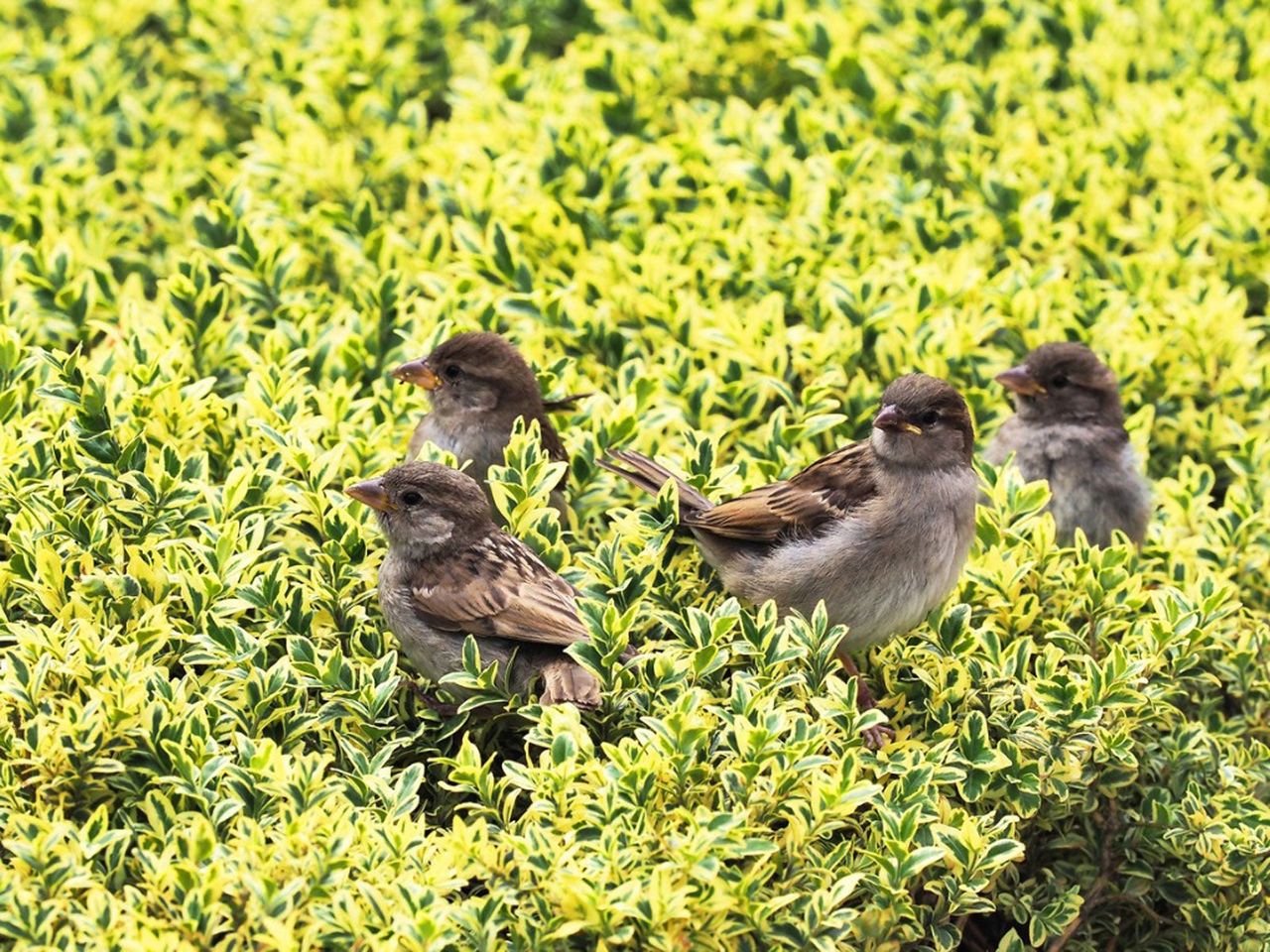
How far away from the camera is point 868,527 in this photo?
202 inches

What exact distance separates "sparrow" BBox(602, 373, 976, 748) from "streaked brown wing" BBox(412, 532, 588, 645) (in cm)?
56

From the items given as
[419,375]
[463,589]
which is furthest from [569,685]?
[419,375]

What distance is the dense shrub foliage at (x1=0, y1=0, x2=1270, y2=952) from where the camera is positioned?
14.0 feet

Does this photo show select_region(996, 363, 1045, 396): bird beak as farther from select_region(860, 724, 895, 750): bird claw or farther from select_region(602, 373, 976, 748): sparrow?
select_region(860, 724, 895, 750): bird claw

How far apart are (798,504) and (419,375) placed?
1.48 metres

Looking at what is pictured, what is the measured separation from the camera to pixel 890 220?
726 cm

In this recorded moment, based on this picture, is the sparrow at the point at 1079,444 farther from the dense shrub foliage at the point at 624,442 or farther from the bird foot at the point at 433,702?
the bird foot at the point at 433,702

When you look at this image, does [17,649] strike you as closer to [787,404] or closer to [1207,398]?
[787,404]

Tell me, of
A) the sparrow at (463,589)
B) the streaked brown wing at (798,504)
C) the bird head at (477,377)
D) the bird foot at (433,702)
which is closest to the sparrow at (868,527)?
the streaked brown wing at (798,504)

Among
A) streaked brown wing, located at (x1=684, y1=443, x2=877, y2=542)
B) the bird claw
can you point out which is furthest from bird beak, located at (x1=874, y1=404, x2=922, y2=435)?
the bird claw

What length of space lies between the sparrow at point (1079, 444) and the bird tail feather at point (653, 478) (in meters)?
1.49

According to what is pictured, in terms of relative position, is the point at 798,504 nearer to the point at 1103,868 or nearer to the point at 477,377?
the point at 477,377

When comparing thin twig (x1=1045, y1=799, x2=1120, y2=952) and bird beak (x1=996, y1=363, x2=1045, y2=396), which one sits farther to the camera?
bird beak (x1=996, y1=363, x2=1045, y2=396)

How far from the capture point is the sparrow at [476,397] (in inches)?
230
